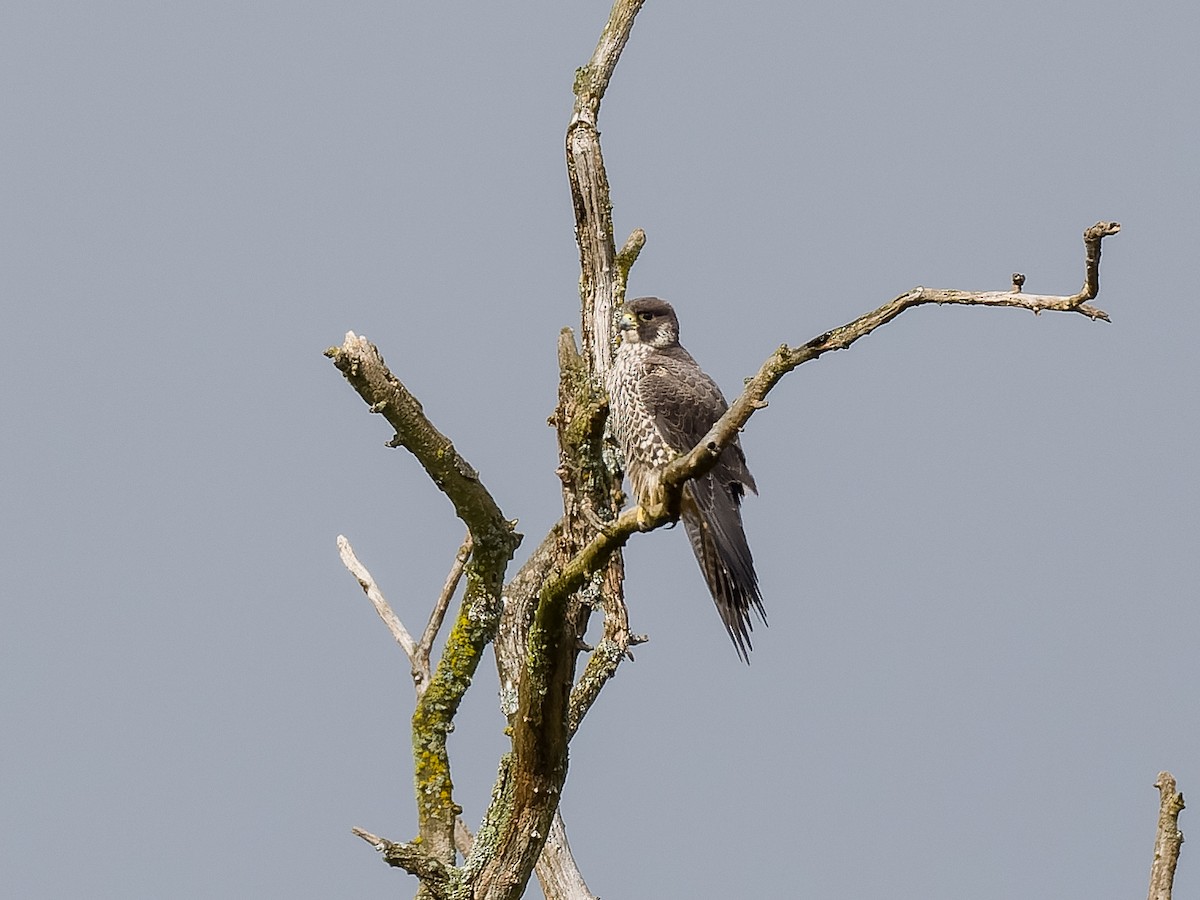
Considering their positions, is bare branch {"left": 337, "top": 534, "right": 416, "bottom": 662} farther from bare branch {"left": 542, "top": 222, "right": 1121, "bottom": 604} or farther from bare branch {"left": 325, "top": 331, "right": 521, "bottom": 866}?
bare branch {"left": 542, "top": 222, "right": 1121, "bottom": 604}

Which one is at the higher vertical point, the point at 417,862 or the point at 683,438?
the point at 683,438

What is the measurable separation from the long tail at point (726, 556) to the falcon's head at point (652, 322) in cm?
76

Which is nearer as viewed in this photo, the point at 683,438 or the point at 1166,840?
the point at 1166,840

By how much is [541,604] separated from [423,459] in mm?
489

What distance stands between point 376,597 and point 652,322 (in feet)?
6.85

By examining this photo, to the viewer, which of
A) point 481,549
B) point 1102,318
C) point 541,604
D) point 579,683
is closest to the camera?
point 1102,318

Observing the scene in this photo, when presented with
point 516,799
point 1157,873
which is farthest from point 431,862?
point 1157,873

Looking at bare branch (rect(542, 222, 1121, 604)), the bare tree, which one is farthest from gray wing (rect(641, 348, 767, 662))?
bare branch (rect(542, 222, 1121, 604))

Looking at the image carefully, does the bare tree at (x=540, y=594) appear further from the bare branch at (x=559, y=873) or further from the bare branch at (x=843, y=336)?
the bare branch at (x=559, y=873)

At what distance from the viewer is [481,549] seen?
420cm

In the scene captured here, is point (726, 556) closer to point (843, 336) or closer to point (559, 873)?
point (559, 873)

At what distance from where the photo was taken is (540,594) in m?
4.45

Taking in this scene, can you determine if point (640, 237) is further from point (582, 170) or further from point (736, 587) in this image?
point (736, 587)

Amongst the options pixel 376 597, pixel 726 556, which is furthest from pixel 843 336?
pixel 726 556
